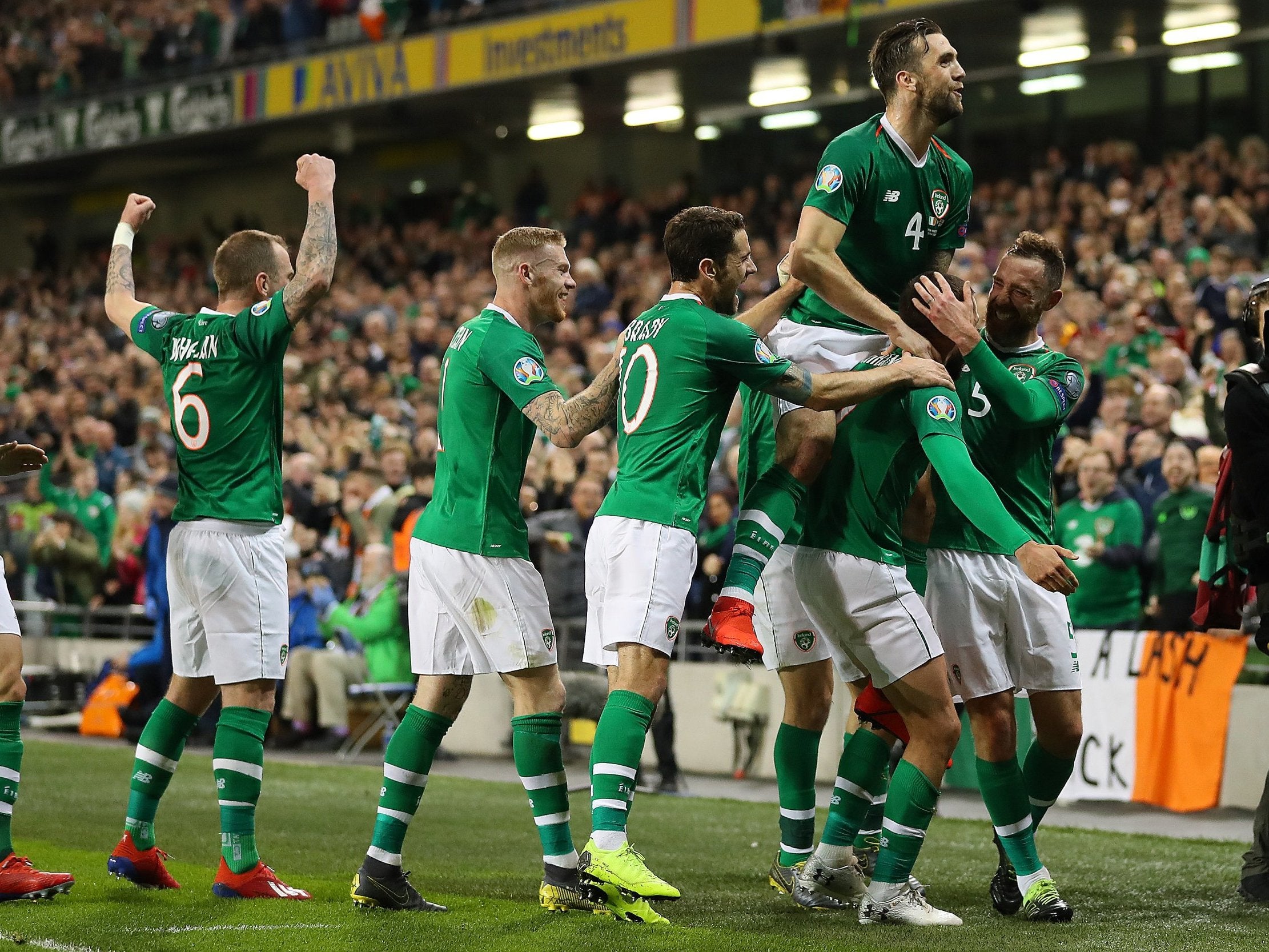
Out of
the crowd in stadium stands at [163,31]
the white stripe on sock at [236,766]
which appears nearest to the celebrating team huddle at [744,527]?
the white stripe on sock at [236,766]

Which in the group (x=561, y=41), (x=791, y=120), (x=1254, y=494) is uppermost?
(x=561, y=41)

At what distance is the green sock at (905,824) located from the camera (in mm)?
5562

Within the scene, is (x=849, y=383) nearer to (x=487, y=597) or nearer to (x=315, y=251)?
(x=487, y=597)

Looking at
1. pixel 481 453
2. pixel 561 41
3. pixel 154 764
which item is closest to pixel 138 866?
pixel 154 764

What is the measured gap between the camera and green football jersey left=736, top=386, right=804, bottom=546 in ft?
19.1

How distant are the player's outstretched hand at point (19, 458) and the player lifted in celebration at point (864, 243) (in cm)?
268

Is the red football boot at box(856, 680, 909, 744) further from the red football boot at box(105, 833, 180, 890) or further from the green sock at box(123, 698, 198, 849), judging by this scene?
the red football boot at box(105, 833, 180, 890)

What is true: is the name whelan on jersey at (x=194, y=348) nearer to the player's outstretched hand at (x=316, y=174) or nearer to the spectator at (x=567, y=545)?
the player's outstretched hand at (x=316, y=174)

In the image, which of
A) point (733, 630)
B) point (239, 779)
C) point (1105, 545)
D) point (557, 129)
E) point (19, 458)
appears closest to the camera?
point (733, 630)

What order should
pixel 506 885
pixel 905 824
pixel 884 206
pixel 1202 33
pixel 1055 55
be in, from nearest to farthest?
pixel 905 824
pixel 884 206
pixel 506 885
pixel 1202 33
pixel 1055 55

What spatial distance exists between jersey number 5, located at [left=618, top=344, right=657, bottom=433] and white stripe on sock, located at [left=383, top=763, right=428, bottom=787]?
4.83 ft

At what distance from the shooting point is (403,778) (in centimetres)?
583

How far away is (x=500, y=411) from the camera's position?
5.86 metres

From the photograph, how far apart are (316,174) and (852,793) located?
309 centimetres
